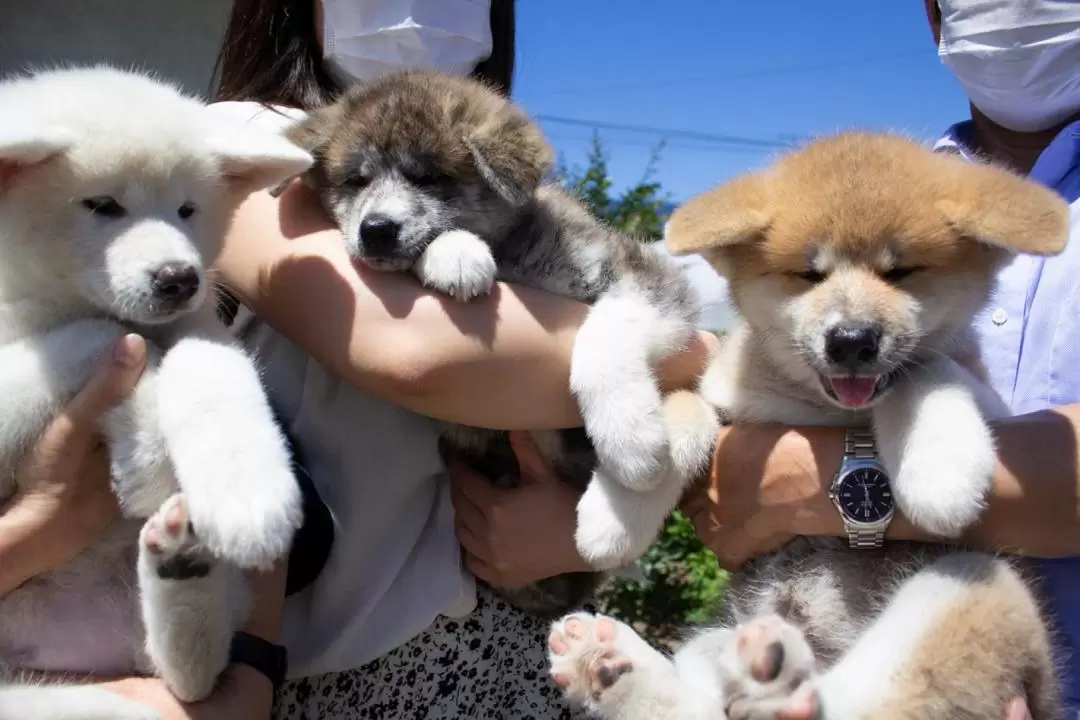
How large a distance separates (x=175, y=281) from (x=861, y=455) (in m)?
1.57

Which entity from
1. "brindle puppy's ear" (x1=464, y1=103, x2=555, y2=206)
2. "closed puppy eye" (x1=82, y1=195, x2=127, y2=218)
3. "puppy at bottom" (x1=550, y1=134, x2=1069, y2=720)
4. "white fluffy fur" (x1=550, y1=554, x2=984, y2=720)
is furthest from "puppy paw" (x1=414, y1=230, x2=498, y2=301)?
"white fluffy fur" (x1=550, y1=554, x2=984, y2=720)

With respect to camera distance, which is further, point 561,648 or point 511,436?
point 511,436

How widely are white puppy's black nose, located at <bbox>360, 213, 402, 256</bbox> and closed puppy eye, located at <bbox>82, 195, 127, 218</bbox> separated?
0.62 meters

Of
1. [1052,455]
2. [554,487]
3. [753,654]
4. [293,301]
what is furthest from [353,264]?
[1052,455]

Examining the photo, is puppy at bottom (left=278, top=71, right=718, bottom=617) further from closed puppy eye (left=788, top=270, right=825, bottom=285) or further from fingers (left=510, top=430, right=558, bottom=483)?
closed puppy eye (left=788, top=270, right=825, bottom=285)

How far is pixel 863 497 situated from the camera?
2.00 meters

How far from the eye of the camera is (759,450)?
219cm

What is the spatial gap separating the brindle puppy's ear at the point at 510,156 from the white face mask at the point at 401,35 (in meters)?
0.45

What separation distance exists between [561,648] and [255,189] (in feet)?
4.39

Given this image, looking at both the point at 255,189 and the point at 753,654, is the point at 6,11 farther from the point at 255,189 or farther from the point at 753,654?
the point at 753,654

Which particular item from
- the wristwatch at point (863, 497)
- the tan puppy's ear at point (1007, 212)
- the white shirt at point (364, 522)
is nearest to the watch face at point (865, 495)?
the wristwatch at point (863, 497)

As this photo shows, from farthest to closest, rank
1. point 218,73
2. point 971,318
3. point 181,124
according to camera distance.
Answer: point 218,73 < point 971,318 < point 181,124

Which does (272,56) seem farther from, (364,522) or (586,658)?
(586,658)

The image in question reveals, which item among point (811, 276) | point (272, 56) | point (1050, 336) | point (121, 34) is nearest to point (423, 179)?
point (272, 56)
